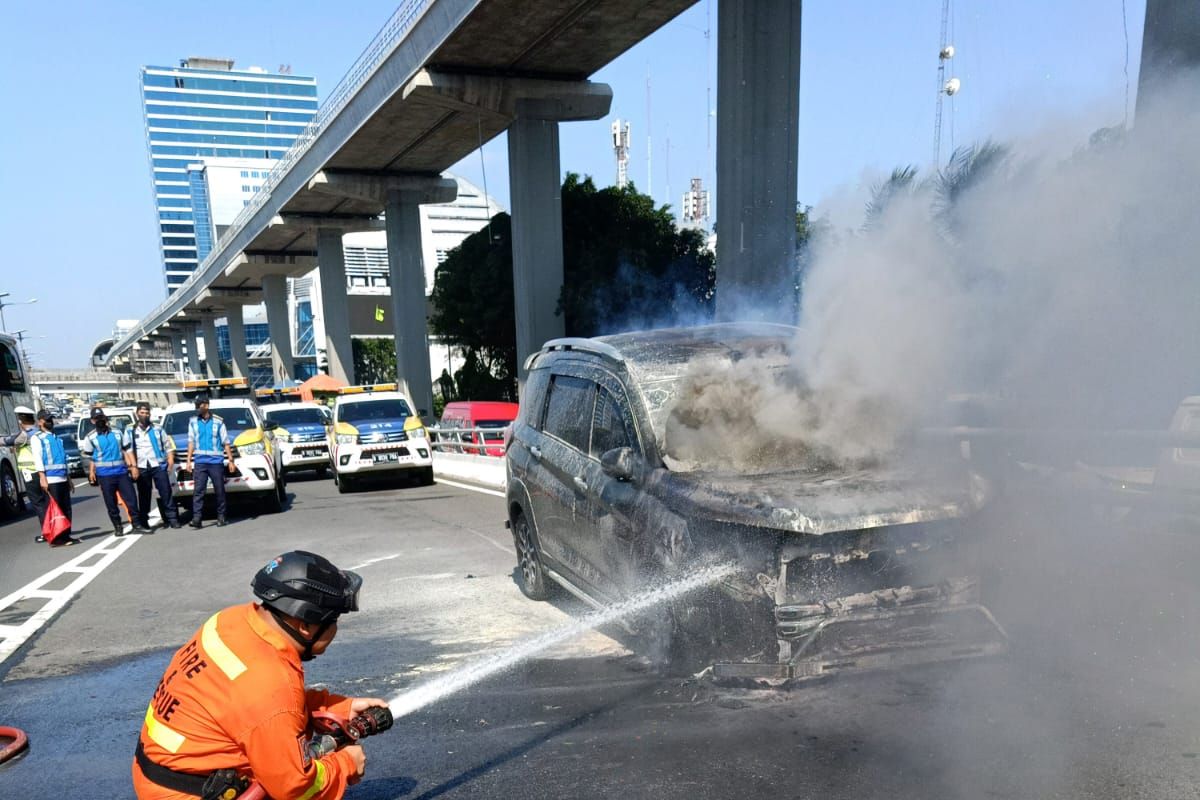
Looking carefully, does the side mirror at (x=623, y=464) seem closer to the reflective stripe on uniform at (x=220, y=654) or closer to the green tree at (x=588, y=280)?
the reflective stripe on uniform at (x=220, y=654)

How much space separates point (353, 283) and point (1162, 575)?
101m

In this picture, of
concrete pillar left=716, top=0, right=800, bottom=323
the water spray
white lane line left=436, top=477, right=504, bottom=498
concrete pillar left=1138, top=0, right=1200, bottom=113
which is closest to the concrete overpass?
concrete pillar left=716, top=0, right=800, bottom=323

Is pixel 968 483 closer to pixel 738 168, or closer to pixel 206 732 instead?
pixel 206 732

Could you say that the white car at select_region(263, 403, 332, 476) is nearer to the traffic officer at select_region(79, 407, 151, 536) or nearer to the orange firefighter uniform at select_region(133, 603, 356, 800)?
the traffic officer at select_region(79, 407, 151, 536)

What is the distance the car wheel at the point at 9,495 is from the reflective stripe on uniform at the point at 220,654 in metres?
16.6

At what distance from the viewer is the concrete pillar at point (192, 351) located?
115 m

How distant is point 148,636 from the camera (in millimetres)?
6625

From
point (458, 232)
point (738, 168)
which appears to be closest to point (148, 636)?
point (738, 168)

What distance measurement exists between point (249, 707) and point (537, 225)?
26826 mm

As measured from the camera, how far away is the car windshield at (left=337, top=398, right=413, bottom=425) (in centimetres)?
1662

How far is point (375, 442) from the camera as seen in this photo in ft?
52.5

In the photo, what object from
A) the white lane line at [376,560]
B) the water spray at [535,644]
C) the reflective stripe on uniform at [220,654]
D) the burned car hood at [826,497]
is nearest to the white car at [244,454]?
the white lane line at [376,560]

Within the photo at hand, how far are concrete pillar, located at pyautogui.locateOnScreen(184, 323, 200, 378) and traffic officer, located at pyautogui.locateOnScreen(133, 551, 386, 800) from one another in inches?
4855

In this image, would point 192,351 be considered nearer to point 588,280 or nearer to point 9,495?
point 588,280
